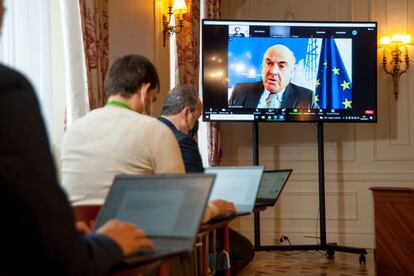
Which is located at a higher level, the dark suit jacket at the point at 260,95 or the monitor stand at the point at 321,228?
the dark suit jacket at the point at 260,95

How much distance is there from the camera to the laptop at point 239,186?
287 centimetres

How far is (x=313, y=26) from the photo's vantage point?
6.71 m

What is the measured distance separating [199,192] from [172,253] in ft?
0.75

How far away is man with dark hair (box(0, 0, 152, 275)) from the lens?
41.2 inches

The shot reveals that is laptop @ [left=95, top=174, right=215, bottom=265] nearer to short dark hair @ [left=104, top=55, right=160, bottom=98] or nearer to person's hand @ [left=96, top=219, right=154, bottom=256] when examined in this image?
person's hand @ [left=96, top=219, right=154, bottom=256]

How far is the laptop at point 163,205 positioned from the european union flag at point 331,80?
521cm

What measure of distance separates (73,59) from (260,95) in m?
3.19

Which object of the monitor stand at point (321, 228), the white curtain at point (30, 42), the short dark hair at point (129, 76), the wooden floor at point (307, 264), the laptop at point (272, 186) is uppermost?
the white curtain at point (30, 42)

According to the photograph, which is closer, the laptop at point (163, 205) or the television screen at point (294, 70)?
the laptop at point (163, 205)

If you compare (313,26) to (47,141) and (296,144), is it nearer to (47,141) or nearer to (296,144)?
(296,144)

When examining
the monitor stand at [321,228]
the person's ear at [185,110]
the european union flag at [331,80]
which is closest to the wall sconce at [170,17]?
the monitor stand at [321,228]

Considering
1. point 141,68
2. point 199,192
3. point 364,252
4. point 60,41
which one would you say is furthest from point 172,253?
point 364,252

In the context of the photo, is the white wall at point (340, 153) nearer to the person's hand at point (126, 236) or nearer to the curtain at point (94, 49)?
the curtain at point (94, 49)

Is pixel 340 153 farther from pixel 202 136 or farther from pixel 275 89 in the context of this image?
pixel 202 136
